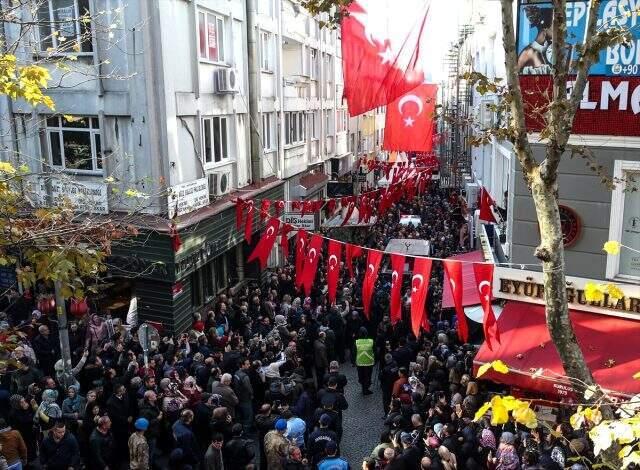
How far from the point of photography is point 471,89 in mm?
36375

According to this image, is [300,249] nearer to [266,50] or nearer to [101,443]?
[101,443]

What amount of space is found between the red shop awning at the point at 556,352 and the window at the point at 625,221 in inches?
34.5

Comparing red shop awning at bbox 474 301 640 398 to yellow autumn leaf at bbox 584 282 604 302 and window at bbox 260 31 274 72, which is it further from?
window at bbox 260 31 274 72

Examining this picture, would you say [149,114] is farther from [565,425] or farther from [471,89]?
[471,89]

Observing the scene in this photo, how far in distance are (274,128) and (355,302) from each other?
9.20 metres

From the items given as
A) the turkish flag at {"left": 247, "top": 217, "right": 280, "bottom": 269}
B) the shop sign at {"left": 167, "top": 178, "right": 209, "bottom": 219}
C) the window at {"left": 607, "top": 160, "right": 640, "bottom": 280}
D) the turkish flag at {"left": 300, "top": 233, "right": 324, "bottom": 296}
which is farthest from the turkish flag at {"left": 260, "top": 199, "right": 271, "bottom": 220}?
the window at {"left": 607, "top": 160, "right": 640, "bottom": 280}

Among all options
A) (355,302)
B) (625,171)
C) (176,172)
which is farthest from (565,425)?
(176,172)

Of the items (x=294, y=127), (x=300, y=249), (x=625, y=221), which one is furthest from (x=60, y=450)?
(x=294, y=127)

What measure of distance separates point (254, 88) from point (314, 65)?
11187 millimetres

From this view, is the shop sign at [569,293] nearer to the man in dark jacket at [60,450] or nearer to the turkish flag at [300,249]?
the turkish flag at [300,249]

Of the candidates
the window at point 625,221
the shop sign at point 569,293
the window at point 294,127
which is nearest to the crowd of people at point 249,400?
the shop sign at point 569,293

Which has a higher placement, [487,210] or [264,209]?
[264,209]

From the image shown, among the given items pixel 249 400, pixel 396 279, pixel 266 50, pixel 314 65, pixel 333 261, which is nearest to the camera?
pixel 396 279

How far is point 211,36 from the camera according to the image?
61.6 feet
